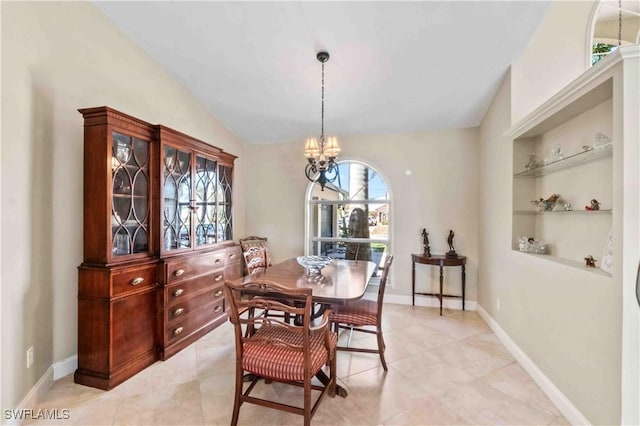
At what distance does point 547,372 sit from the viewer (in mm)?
2213

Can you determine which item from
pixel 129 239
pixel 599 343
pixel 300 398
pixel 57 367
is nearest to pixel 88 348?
pixel 57 367

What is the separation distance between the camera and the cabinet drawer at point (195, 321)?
109 inches

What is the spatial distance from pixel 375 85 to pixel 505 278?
8.41 ft

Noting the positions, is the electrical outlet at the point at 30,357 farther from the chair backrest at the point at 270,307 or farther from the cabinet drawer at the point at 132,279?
the chair backrest at the point at 270,307

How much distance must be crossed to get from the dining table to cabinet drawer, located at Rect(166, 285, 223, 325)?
2.88ft

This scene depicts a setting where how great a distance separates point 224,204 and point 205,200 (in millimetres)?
383

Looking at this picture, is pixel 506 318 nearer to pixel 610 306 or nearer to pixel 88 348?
pixel 610 306

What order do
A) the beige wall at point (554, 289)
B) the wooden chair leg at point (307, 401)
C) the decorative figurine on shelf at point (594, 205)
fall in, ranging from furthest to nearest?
the decorative figurine on shelf at point (594, 205) < the wooden chair leg at point (307, 401) < the beige wall at point (554, 289)

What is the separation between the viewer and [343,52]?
9.37 feet

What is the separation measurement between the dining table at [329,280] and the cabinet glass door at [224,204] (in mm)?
1094

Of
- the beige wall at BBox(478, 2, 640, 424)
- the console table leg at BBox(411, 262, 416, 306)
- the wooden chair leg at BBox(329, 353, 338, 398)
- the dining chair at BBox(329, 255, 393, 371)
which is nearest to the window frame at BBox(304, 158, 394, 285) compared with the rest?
the console table leg at BBox(411, 262, 416, 306)

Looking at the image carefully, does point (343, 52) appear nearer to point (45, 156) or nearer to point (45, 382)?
point (45, 156)

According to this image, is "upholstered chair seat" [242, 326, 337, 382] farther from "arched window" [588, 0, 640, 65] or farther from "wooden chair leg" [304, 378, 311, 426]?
"arched window" [588, 0, 640, 65]

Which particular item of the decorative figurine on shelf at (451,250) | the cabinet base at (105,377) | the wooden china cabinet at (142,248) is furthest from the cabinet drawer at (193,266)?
the decorative figurine on shelf at (451,250)
